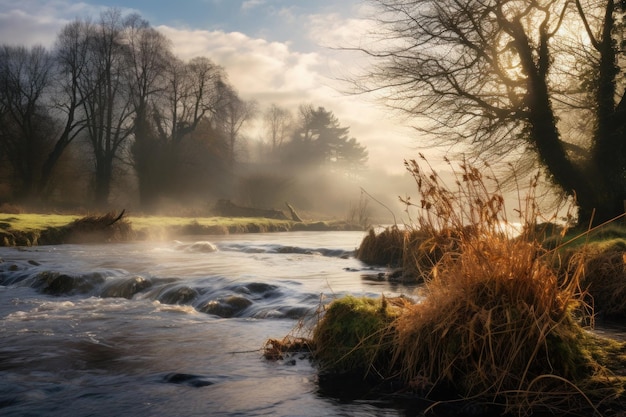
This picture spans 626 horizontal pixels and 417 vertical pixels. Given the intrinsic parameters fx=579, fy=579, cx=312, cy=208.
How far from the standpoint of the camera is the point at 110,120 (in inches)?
1527

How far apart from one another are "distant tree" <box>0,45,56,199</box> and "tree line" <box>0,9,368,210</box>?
0.07 meters

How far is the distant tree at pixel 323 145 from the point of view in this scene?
67250 mm

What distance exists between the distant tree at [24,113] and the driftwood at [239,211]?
1220 centimetres

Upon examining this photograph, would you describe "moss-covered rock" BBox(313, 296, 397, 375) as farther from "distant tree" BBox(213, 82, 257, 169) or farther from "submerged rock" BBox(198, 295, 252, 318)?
"distant tree" BBox(213, 82, 257, 169)

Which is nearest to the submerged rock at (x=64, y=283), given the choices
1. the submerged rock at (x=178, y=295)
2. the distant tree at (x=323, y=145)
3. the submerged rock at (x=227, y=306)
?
the submerged rock at (x=178, y=295)

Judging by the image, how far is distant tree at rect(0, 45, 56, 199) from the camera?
37062 millimetres

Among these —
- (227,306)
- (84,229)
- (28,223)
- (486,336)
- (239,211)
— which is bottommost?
(227,306)

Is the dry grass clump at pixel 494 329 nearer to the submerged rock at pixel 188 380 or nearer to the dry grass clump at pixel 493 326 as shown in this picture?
the dry grass clump at pixel 493 326

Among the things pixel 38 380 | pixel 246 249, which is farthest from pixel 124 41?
pixel 38 380

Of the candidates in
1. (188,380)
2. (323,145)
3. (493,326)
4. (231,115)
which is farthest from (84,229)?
(323,145)

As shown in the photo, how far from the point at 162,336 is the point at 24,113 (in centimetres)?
3618

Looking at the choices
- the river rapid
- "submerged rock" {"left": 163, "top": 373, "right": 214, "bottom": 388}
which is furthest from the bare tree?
"submerged rock" {"left": 163, "top": 373, "right": 214, "bottom": 388}

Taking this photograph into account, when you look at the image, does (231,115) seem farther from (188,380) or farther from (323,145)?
(188,380)

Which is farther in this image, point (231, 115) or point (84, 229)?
point (231, 115)
